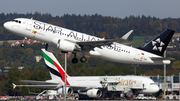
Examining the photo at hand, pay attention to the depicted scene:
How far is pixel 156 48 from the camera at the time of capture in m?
54.8

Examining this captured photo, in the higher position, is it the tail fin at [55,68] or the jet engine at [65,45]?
the jet engine at [65,45]

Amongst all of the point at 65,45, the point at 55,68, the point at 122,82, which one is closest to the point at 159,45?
the point at 65,45

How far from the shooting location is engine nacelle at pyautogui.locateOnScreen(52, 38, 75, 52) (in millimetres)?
47719

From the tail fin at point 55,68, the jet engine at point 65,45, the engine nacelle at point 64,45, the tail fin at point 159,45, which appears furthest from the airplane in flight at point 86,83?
the engine nacelle at point 64,45

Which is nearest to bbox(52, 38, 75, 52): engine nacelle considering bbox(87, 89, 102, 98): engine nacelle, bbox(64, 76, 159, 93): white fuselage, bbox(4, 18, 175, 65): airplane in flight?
bbox(4, 18, 175, 65): airplane in flight

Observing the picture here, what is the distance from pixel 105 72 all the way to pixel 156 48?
2742 cm

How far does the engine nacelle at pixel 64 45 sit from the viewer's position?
4772 cm

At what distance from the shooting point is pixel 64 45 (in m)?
47.8

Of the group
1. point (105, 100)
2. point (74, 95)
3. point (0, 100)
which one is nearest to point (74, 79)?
point (74, 95)

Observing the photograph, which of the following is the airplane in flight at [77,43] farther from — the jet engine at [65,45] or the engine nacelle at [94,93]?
the engine nacelle at [94,93]

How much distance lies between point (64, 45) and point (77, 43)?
198 cm

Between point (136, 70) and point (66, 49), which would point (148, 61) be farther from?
point (136, 70)

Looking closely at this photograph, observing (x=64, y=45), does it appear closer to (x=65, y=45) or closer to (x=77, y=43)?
(x=65, y=45)

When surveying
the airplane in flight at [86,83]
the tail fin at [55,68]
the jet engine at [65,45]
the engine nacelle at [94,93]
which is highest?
the jet engine at [65,45]
